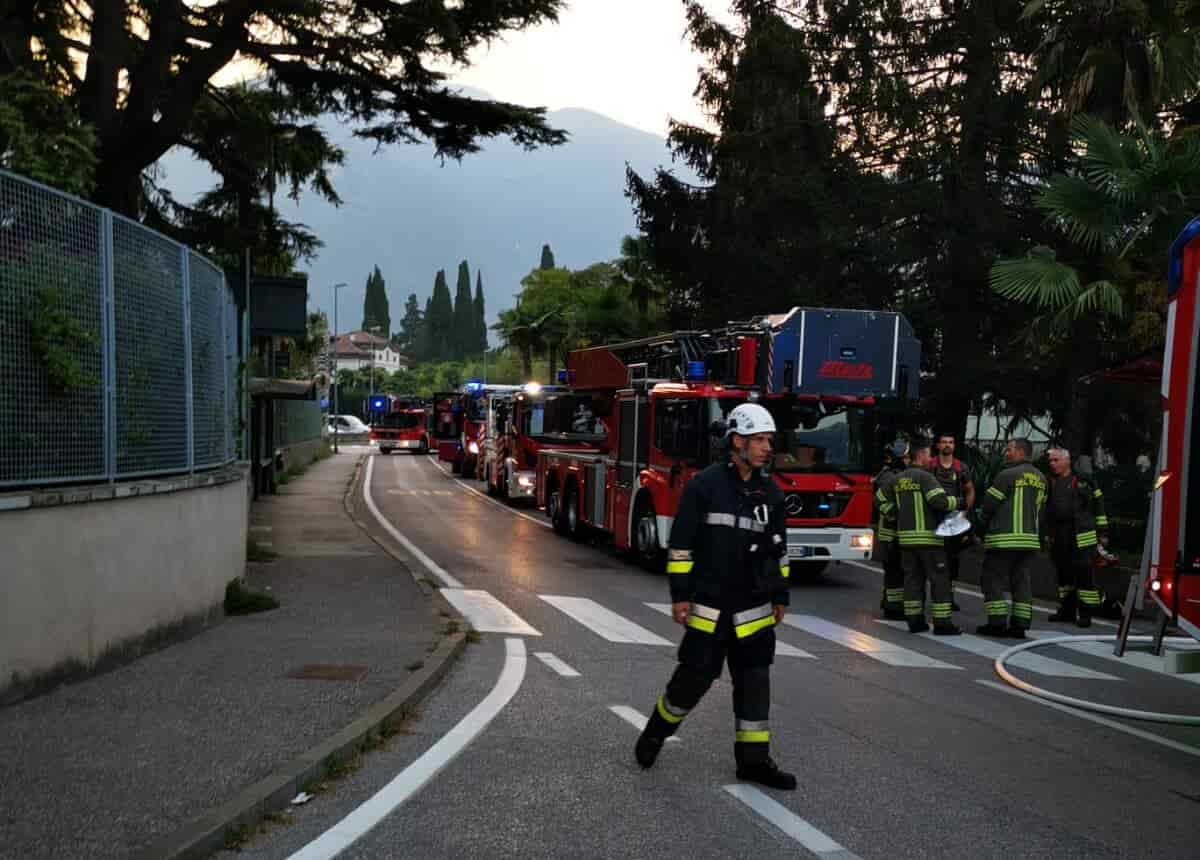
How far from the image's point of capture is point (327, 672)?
28.9ft

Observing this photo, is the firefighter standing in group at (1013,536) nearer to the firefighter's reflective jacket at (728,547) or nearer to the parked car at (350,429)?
the firefighter's reflective jacket at (728,547)

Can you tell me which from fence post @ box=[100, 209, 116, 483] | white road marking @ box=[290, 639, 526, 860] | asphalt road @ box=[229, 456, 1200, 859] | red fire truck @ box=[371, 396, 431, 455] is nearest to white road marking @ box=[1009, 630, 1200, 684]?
asphalt road @ box=[229, 456, 1200, 859]

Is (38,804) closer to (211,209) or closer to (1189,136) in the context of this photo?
(1189,136)

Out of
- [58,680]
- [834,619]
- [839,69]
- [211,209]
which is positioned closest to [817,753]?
[58,680]

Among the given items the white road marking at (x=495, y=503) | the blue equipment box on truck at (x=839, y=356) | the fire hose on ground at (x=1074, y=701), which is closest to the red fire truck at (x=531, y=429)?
the white road marking at (x=495, y=503)

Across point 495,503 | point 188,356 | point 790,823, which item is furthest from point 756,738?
point 495,503

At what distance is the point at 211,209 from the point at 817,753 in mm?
20369

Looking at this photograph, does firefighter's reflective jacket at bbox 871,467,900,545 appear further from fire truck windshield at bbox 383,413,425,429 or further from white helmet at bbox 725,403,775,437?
fire truck windshield at bbox 383,413,425,429

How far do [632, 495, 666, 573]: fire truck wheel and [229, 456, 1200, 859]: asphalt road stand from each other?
4496 mm

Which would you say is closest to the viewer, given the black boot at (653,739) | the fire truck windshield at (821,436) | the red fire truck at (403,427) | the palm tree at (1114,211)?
the black boot at (653,739)

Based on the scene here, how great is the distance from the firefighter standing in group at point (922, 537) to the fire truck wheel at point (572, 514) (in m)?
9.44

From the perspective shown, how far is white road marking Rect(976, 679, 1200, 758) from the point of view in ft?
24.6

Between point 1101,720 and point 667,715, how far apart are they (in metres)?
3.48

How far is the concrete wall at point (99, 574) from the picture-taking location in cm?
737
